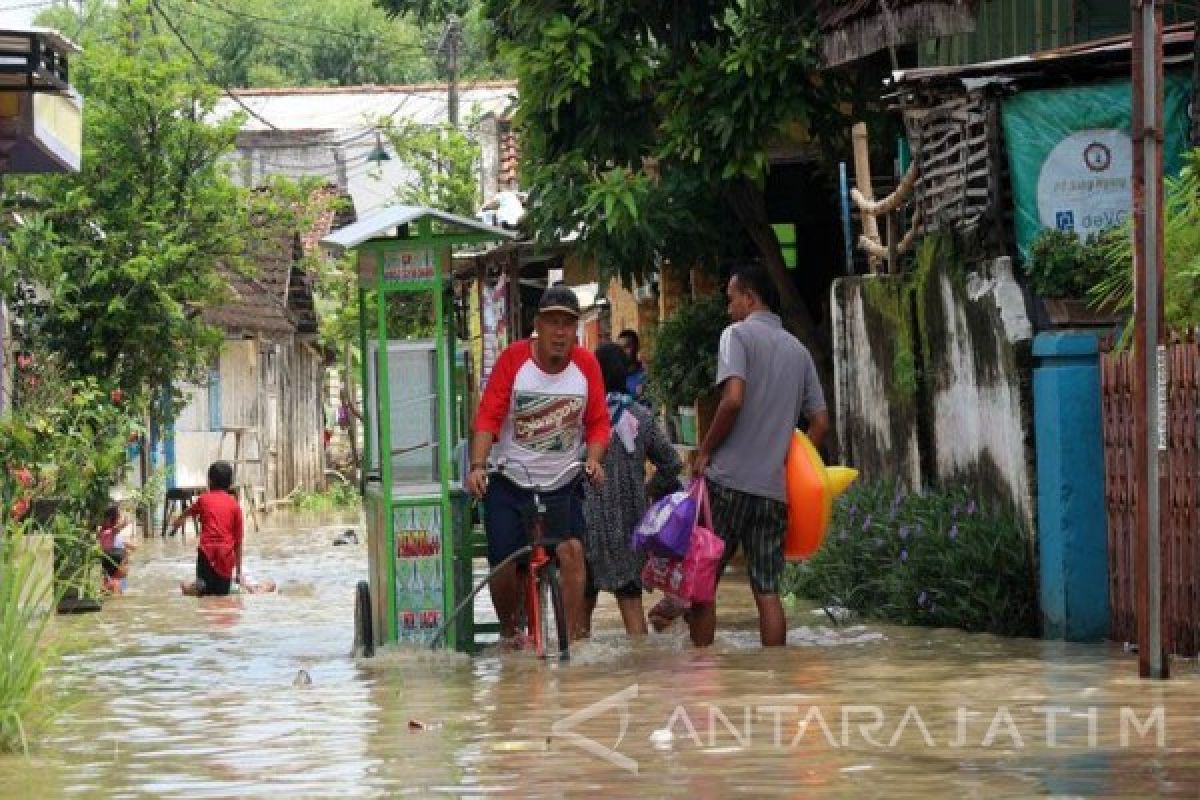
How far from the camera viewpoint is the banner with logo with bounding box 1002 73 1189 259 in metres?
13.7

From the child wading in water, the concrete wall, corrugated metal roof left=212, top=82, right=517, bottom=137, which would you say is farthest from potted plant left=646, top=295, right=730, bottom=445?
corrugated metal roof left=212, top=82, right=517, bottom=137

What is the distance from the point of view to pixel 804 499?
1234 centimetres

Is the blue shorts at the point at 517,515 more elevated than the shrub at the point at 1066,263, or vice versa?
the shrub at the point at 1066,263

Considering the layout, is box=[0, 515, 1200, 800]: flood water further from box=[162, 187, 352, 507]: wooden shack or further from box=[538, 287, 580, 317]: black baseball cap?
box=[162, 187, 352, 507]: wooden shack

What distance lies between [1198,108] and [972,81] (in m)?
1.46

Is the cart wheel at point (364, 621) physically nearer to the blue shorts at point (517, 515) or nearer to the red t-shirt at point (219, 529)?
the blue shorts at point (517, 515)

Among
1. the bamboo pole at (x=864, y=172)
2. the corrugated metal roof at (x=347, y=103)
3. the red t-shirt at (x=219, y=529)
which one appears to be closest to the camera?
the bamboo pole at (x=864, y=172)

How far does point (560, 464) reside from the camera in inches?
480

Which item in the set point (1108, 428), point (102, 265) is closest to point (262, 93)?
point (102, 265)

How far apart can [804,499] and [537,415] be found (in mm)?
1416

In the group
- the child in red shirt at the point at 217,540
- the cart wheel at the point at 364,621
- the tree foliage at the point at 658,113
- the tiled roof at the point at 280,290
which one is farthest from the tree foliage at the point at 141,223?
the cart wheel at the point at 364,621

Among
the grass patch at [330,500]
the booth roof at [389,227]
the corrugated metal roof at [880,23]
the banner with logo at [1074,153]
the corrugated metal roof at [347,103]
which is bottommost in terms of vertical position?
the grass patch at [330,500]

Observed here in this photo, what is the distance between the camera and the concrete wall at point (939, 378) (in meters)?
13.5

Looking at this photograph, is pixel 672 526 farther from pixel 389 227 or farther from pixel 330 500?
pixel 330 500
